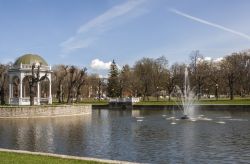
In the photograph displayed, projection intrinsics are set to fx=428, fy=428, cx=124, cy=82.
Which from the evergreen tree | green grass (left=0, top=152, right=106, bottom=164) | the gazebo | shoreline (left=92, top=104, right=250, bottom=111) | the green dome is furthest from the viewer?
the evergreen tree

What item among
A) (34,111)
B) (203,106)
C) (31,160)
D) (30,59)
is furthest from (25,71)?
(31,160)

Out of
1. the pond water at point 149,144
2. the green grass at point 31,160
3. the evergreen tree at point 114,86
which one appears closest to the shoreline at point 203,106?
the evergreen tree at point 114,86

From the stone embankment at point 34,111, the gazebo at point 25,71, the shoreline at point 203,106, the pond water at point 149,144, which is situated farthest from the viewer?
the gazebo at point 25,71

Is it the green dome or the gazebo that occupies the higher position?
the green dome

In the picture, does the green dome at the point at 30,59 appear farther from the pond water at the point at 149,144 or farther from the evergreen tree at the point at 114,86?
the evergreen tree at the point at 114,86

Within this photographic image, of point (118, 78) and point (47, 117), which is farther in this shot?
point (118, 78)

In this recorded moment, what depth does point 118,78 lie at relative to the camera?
356 ft

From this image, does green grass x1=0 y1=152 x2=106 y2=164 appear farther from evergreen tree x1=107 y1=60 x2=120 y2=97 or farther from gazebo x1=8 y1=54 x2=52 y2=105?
evergreen tree x1=107 y1=60 x2=120 y2=97

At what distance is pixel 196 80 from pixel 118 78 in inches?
874

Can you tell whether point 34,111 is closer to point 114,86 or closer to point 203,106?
point 203,106

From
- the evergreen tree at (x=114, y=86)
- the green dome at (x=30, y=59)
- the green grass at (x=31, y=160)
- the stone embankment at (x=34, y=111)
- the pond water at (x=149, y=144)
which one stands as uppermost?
the green dome at (x=30, y=59)

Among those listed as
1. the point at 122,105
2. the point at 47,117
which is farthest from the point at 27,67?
the point at 122,105

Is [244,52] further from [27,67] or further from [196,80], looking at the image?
[27,67]

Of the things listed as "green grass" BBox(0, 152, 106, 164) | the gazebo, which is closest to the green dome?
the gazebo
